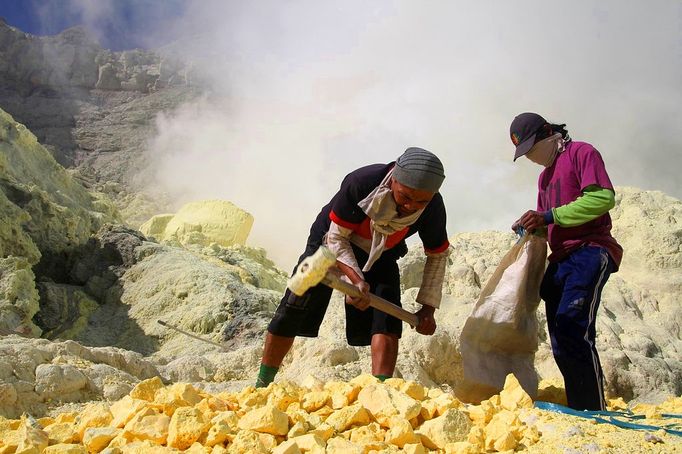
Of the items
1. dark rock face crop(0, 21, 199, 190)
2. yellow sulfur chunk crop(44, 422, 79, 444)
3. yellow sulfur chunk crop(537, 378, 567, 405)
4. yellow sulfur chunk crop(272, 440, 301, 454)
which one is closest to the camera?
yellow sulfur chunk crop(272, 440, 301, 454)

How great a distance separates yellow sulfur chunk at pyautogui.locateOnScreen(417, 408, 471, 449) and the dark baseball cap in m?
1.48

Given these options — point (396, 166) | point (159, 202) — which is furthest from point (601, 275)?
point (159, 202)

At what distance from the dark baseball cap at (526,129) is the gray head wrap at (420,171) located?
0.59m

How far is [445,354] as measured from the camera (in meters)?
3.99

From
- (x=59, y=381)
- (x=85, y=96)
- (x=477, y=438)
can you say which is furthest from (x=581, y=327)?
(x=85, y=96)

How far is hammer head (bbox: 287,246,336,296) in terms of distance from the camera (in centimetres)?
247

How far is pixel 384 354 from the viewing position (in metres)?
2.81

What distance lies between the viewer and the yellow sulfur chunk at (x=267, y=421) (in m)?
1.90

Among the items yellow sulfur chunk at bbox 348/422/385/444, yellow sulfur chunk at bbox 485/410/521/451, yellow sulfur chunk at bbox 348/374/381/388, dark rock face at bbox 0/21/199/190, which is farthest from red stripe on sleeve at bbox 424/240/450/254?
dark rock face at bbox 0/21/199/190

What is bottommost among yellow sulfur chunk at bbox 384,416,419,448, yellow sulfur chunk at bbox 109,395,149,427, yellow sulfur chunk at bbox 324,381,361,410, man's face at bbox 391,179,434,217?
yellow sulfur chunk at bbox 384,416,419,448

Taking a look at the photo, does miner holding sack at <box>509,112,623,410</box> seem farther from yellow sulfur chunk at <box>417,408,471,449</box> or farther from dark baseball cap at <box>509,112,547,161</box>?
yellow sulfur chunk at <box>417,408,471,449</box>

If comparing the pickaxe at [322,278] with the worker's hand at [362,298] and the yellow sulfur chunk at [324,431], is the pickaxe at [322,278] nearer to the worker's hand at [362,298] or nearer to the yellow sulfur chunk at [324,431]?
the worker's hand at [362,298]

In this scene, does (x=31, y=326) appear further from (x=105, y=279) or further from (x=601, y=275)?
(x=601, y=275)

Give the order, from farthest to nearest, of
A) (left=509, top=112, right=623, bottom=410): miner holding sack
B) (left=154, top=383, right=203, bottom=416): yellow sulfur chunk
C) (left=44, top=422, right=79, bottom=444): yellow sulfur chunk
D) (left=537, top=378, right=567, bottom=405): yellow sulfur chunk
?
1. (left=537, top=378, right=567, bottom=405): yellow sulfur chunk
2. (left=509, top=112, right=623, bottom=410): miner holding sack
3. (left=154, top=383, right=203, bottom=416): yellow sulfur chunk
4. (left=44, top=422, right=79, bottom=444): yellow sulfur chunk
